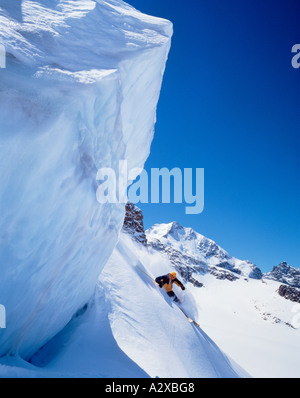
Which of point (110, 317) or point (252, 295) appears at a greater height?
point (110, 317)

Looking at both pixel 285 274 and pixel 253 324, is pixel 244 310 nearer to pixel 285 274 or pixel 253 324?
pixel 253 324

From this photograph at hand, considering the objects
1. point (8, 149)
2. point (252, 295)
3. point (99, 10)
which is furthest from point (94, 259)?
point (252, 295)

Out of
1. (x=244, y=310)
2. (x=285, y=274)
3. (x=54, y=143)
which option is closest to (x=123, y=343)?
(x=54, y=143)

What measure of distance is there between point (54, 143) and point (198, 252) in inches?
4936

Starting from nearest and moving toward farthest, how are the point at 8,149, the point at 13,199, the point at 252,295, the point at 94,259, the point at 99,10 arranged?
the point at 8,149
the point at 13,199
the point at 99,10
the point at 94,259
the point at 252,295

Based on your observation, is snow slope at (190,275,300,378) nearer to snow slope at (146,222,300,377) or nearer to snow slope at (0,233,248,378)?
snow slope at (146,222,300,377)

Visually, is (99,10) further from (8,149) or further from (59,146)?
(8,149)

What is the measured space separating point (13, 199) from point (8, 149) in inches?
20.1

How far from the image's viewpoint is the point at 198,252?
121 m

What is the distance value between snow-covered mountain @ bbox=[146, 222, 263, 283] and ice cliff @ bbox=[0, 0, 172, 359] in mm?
79216

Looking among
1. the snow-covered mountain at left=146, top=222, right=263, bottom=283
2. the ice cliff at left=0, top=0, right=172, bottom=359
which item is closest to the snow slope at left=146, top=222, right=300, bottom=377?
the snow-covered mountain at left=146, top=222, right=263, bottom=283

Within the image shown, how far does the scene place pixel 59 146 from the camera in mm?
2447

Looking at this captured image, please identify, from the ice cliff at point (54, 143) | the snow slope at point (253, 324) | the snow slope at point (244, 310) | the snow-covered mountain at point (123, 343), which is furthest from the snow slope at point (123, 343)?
the snow slope at point (253, 324)

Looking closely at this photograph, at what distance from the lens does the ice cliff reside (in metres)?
2.17
